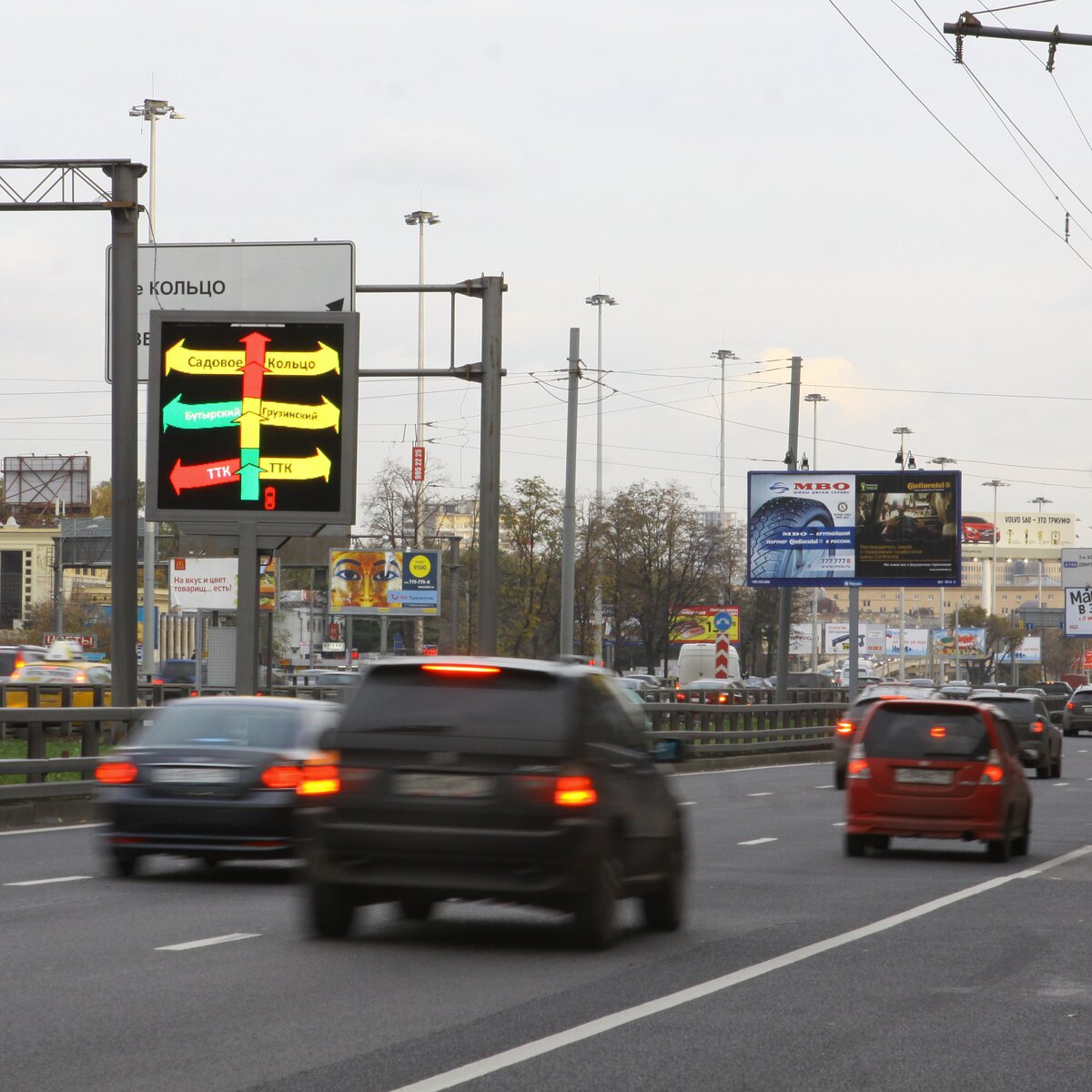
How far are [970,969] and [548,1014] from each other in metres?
2.94

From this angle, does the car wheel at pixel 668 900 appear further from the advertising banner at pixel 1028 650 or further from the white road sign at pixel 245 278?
the advertising banner at pixel 1028 650

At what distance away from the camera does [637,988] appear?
9734mm

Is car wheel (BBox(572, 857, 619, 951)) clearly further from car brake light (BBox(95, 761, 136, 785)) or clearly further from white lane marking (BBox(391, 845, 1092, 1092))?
car brake light (BBox(95, 761, 136, 785))

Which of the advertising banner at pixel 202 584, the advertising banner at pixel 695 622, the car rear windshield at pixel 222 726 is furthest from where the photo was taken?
the advertising banner at pixel 695 622

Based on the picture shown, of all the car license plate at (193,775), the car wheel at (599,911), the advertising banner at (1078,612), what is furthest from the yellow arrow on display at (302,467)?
the advertising banner at (1078,612)

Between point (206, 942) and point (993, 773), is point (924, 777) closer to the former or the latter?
point (993, 773)

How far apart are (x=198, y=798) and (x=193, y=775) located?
0.59 feet

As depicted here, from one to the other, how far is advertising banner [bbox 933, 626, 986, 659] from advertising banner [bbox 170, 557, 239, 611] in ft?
307

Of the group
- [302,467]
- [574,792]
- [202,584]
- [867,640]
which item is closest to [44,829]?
[302,467]

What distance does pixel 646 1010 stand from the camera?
29.6 feet

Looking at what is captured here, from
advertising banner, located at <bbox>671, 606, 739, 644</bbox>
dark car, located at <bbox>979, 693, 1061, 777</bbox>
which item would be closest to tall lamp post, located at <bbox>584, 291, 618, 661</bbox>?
advertising banner, located at <bbox>671, 606, 739, 644</bbox>

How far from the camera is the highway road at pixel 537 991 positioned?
748 centimetres

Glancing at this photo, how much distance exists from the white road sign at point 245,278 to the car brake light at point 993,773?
17363mm

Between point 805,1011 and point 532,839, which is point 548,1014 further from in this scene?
point 532,839
